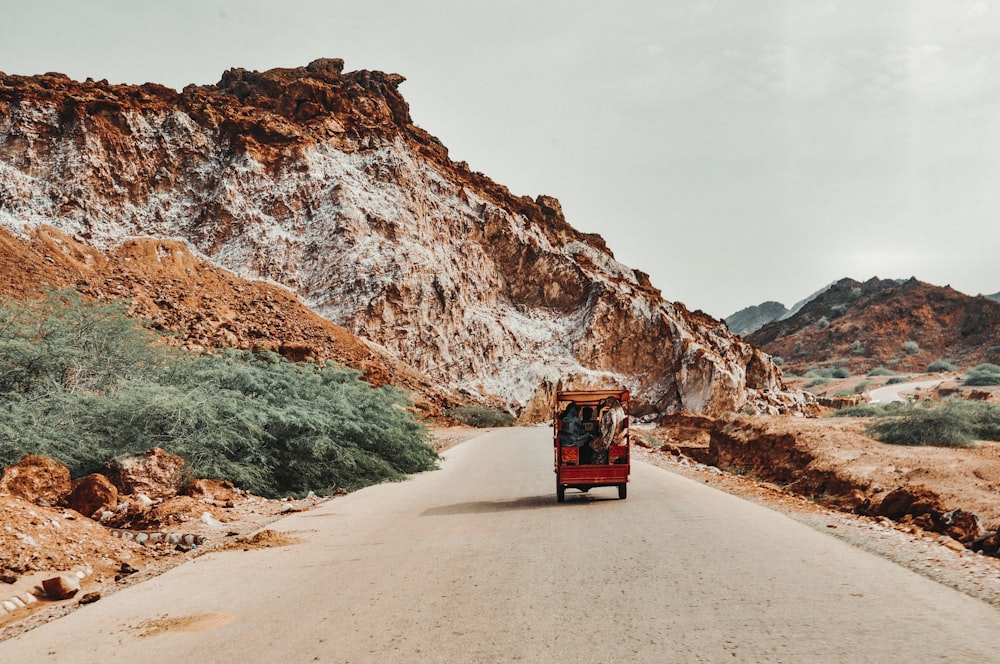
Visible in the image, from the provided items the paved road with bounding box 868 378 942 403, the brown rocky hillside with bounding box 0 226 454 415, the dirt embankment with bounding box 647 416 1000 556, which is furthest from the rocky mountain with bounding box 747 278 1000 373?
the dirt embankment with bounding box 647 416 1000 556

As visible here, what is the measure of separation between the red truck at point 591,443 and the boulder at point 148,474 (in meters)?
6.16

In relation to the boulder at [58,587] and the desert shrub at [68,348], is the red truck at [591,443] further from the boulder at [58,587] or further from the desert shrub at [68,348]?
the desert shrub at [68,348]

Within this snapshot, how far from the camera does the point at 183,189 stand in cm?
4400

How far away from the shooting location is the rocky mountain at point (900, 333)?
9431 cm

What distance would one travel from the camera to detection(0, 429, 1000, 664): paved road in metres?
3.71

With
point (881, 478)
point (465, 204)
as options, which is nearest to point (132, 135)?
point (465, 204)

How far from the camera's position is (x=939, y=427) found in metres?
16.8

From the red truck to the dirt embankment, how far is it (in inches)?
149

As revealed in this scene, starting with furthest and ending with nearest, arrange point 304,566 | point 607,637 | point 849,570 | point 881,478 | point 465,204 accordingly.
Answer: point 465,204 → point 881,478 → point 304,566 → point 849,570 → point 607,637

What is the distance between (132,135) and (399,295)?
21.7m

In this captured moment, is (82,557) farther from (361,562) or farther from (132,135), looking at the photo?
(132,135)

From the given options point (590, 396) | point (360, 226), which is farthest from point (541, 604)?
point (360, 226)

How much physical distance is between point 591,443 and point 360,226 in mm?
40500

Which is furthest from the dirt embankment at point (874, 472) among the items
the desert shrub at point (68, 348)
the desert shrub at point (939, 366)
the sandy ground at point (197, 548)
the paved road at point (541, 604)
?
the desert shrub at point (939, 366)
